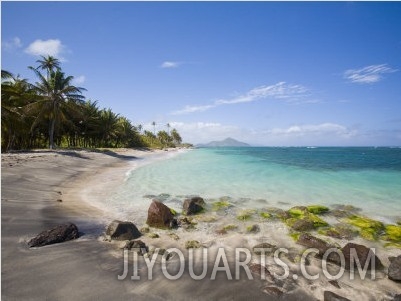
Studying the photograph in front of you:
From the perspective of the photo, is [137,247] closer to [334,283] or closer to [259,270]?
[259,270]

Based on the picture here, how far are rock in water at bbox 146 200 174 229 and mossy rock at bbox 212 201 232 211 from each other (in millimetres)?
3370

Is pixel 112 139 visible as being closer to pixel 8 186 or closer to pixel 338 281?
pixel 8 186

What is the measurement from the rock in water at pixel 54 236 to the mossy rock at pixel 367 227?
1003 cm

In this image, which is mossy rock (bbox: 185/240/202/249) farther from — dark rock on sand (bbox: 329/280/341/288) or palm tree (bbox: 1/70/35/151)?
palm tree (bbox: 1/70/35/151)

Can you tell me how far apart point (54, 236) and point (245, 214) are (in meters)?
7.52

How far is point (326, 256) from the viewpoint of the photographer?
7.36 m

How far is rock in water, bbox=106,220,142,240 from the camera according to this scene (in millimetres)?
7805

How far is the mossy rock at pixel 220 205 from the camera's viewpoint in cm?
1259

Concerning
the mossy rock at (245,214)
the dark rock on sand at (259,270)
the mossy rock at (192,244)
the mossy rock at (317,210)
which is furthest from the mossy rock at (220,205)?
the dark rock on sand at (259,270)

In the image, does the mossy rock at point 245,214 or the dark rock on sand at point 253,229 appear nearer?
the dark rock on sand at point 253,229

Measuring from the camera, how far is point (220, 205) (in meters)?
13.1

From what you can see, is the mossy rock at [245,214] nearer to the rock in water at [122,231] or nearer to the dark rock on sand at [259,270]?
the dark rock on sand at [259,270]

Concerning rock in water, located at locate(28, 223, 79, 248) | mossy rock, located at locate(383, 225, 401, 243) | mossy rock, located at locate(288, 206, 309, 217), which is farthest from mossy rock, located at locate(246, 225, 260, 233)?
rock in water, located at locate(28, 223, 79, 248)

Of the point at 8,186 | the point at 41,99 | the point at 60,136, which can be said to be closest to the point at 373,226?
the point at 8,186
